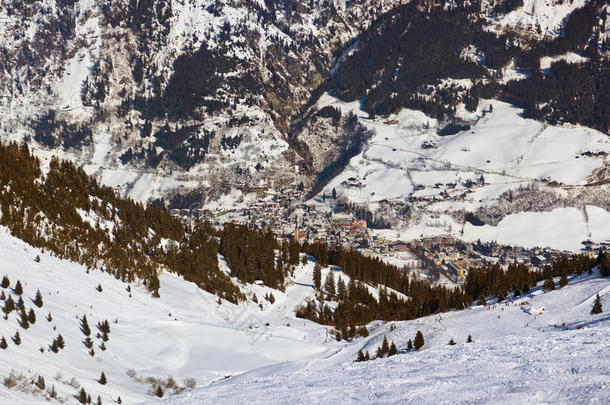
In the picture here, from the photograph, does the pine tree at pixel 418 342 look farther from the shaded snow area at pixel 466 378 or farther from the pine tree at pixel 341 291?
the pine tree at pixel 341 291

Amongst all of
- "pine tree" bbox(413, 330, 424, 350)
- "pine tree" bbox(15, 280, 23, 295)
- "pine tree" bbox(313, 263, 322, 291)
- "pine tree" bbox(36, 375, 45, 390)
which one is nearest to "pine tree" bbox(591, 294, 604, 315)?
"pine tree" bbox(413, 330, 424, 350)

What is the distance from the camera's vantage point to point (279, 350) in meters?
50.7

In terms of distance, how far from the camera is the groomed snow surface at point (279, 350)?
23641mm

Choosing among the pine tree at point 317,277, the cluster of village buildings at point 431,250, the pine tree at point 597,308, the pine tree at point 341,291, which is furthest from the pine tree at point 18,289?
the cluster of village buildings at point 431,250

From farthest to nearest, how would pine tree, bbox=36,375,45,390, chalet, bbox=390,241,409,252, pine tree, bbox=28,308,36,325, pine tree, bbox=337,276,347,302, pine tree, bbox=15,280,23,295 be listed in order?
chalet, bbox=390,241,409,252 → pine tree, bbox=337,276,347,302 → pine tree, bbox=15,280,23,295 → pine tree, bbox=28,308,36,325 → pine tree, bbox=36,375,45,390

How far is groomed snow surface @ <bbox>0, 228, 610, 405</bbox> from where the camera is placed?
2364 cm

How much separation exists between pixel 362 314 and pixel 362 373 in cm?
4933

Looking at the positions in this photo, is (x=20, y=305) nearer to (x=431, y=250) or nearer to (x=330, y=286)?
(x=330, y=286)

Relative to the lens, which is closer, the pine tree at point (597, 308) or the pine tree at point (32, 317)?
the pine tree at point (32, 317)

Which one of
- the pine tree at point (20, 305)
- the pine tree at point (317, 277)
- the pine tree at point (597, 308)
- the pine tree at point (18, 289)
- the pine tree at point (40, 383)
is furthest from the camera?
the pine tree at point (317, 277)

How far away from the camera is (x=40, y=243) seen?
183 ft

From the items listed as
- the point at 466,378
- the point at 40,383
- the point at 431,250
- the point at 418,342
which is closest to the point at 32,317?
the point at 40,383

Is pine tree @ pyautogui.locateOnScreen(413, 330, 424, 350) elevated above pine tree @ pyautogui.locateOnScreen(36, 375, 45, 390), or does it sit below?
above

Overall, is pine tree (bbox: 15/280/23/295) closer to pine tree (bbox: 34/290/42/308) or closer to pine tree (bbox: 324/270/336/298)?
pine tree (bbox: 34/290/42/308)
